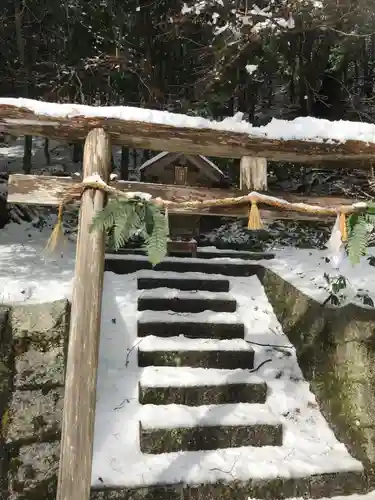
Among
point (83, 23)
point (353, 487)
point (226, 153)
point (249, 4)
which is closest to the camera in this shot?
point (226, 153)

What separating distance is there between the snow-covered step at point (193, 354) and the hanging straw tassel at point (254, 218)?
2103 millimetres

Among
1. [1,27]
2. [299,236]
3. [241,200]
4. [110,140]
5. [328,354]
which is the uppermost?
[1,27]

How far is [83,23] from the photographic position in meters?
9.91

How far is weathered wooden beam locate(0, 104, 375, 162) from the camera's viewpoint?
3014mm

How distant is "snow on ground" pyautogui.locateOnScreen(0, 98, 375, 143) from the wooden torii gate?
0.12ft

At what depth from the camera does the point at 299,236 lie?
911cm

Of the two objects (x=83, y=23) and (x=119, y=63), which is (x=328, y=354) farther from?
(x=83, y=23)

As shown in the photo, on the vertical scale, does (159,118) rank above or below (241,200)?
above

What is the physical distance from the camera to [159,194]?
124 inches

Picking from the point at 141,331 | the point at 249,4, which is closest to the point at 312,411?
the point at 141,331

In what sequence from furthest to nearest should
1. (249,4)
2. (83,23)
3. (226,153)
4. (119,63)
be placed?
(83,23) < (119,63) < (249,4) < (226,153)

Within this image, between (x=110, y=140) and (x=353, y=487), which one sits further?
(x=353, y=487)

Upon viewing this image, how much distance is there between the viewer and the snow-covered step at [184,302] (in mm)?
5340

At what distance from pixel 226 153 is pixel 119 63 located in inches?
267
